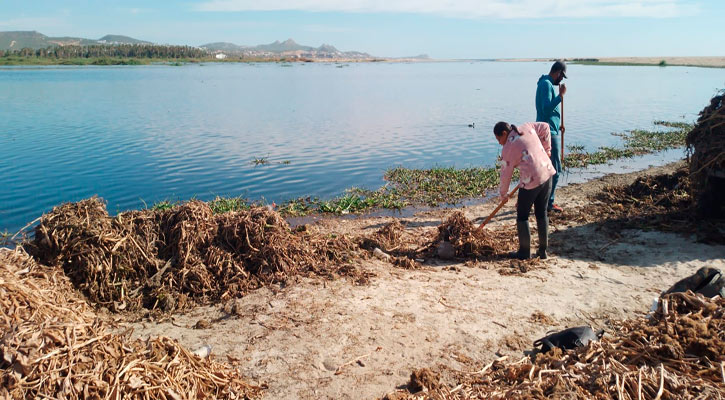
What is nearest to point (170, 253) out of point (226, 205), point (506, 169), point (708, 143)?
point (226, 205)

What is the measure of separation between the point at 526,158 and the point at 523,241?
1210mm

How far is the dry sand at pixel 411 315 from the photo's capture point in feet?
13.7

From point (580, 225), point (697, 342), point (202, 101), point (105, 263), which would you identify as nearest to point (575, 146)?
point (580, 225)

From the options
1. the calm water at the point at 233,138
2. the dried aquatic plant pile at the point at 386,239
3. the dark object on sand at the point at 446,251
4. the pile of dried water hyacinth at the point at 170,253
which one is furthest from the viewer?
the calm water at the point at 233,138

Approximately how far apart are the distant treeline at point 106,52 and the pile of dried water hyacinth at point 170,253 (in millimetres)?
100641

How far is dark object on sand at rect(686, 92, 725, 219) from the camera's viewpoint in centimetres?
709

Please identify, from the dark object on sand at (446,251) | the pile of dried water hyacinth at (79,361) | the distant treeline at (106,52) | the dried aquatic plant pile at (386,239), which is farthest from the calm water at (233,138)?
the distant treeline at (106,52)

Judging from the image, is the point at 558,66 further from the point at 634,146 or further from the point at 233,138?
the point at 233,138

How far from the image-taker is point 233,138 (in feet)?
61.3

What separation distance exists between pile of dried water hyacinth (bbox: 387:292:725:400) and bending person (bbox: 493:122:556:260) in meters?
2.40

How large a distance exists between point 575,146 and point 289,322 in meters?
15.3

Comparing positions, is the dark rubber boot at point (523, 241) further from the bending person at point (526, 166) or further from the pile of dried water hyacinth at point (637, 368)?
the pile of dried water hyacinth at point (637, 368)

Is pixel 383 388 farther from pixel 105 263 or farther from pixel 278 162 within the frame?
pixel 278 162

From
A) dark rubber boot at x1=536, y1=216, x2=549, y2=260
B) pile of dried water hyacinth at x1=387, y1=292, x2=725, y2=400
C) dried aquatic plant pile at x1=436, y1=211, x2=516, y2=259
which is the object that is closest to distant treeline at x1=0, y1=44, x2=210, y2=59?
dried aquatic plant pile at x1=436, y1=211, x2=516, y2=259
